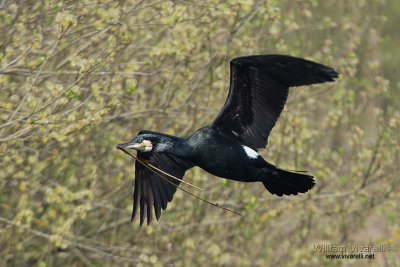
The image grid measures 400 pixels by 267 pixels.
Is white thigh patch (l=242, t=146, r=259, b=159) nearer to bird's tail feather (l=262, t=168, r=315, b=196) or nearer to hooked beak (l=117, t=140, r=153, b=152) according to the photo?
bird's tail feather (l=262, t=168, r=315, b=196)

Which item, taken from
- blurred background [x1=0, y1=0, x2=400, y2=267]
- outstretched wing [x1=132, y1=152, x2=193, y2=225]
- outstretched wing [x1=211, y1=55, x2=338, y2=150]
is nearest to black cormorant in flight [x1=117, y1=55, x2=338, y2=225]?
outstretched wing [x1=211, y1=55, x2=338, y2=150]

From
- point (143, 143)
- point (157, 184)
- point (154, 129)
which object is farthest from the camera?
point (154, 129)

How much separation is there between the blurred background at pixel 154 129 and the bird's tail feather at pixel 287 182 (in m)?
1.76

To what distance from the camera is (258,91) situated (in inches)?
244

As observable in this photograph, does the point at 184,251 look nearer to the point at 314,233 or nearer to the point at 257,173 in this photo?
the point at 314,233

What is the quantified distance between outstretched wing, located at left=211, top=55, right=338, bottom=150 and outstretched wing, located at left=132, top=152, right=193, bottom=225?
0.86 m

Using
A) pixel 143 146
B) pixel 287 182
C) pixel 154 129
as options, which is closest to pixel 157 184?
pixel 143 146

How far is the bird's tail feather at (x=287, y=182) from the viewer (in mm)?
6191

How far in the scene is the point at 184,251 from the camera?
881cm

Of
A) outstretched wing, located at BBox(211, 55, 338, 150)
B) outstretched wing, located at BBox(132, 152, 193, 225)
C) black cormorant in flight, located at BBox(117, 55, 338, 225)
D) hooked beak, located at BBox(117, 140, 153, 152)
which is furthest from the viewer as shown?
outstretched wing, located at BBox(132, 152, 193, 225)

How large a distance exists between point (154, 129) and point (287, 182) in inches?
107

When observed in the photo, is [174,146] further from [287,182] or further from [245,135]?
[287,182]

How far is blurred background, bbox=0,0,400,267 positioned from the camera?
707 cm

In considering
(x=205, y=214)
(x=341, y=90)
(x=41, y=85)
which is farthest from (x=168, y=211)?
(x=341, y=90)
